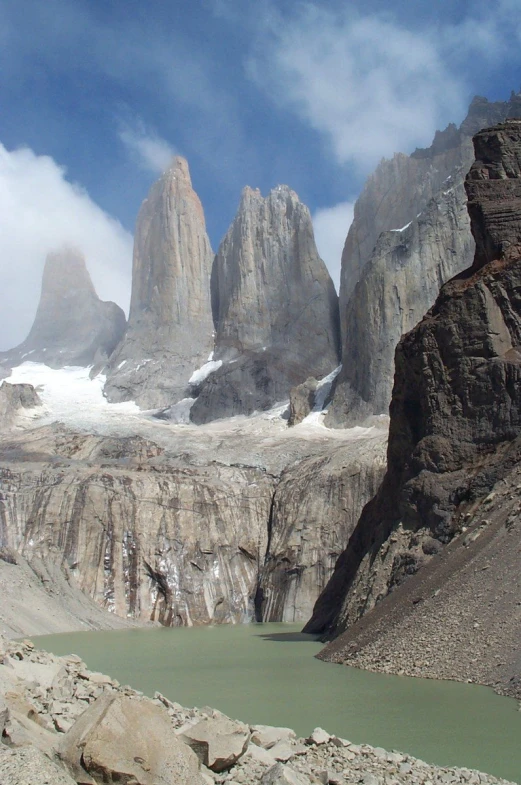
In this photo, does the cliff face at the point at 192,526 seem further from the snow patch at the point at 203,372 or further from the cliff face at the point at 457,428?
the snow patch at the point at 203,372

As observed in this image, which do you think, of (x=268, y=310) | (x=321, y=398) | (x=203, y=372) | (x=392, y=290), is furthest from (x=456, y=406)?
(x=203, y=372)

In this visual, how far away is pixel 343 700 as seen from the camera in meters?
16.0

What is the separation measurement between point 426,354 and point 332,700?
51.8ft

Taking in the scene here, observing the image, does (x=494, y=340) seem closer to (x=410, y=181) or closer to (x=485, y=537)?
(x=485, y=537)

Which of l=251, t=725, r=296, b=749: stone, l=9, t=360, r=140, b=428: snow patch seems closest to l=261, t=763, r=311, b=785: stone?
l=251, t=725, r=296, b=749: stone

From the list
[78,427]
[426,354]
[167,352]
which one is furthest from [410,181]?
[426,354]

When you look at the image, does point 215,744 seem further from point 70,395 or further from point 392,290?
point 70,395

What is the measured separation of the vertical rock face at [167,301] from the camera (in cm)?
9775

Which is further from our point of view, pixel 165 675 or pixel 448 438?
pixel 448 438

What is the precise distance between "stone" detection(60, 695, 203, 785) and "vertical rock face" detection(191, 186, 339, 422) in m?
76.3

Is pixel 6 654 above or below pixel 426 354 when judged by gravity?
below

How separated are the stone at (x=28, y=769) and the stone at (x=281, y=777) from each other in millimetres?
2006

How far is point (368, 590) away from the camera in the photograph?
85.9ft

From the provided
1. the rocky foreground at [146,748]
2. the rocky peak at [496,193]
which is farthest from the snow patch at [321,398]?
the rocky foreground at [146,748]
